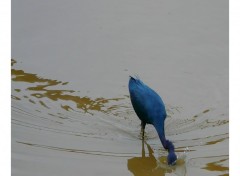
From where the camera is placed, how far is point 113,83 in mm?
7793

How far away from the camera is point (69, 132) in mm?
6387

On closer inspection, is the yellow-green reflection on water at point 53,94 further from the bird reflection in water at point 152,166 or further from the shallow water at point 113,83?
the bird reflection in water at point 152,166

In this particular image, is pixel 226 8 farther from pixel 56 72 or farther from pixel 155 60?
pixel 56 72

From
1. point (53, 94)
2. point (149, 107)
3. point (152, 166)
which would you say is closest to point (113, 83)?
point (53, 94)

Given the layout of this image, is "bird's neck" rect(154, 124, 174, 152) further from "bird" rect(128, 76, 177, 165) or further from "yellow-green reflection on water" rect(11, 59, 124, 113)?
"yellow-green reflection on water" rect(11, 59, 124, 113)

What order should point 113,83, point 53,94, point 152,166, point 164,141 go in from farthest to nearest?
1. point 113,83
2. point 53,94
3. point 152,166
4. point 164,141

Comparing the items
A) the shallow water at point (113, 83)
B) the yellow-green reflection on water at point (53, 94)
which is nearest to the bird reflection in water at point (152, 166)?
the shallow water at point (113, 83)

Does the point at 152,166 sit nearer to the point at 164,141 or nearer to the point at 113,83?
the point at 164,141

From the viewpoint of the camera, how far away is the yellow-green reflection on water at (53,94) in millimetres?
7039

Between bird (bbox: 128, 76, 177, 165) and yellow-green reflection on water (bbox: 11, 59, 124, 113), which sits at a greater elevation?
yellow-green reflection on water (bbox: 11, 59, 124, 113)

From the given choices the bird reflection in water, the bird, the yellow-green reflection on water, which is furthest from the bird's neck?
the yellow-green reflection on water

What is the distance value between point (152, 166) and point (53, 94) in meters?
2.06

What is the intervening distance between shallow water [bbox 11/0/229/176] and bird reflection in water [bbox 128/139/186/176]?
11 millimetres

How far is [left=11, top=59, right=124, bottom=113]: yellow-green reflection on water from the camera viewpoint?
23.1ft
